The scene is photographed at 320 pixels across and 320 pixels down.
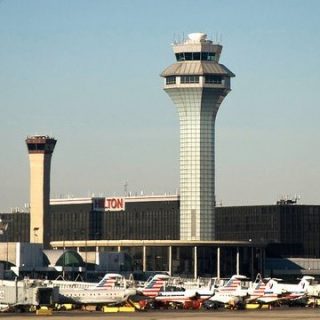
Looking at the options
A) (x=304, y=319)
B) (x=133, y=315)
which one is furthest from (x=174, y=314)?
(x=304, y=319)

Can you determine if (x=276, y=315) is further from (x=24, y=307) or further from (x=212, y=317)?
(x=24, y=307)

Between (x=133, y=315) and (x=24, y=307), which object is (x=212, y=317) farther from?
(x=24, y=307)

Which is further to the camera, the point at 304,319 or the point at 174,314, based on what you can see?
the point at 174,314

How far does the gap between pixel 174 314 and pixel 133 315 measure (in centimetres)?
678

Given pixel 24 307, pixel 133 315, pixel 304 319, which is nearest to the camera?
pixel 304 319

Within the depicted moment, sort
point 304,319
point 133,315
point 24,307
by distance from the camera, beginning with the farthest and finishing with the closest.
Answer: point 24,307 < point 133,315 < point 304,319

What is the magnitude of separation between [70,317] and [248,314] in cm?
2717

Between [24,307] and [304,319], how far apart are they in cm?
4973

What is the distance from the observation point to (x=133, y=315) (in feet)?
586

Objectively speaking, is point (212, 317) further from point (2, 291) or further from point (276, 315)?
point (2, 291)

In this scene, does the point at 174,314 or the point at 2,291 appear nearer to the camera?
the point at 174,314

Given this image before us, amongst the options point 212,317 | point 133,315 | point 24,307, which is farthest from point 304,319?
point 24,307

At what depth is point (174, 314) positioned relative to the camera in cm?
18275

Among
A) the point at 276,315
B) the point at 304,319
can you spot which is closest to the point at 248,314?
the point at 276,315
